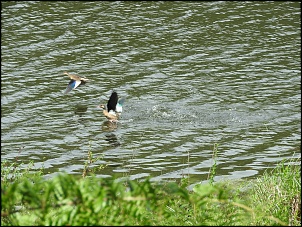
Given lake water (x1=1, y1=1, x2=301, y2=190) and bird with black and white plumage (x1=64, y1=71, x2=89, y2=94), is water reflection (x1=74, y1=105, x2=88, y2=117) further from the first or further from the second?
bird with black and white plumage (x1=64, y1=71, x2=89, y2=94)

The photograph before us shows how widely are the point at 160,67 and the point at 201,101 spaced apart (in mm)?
2654

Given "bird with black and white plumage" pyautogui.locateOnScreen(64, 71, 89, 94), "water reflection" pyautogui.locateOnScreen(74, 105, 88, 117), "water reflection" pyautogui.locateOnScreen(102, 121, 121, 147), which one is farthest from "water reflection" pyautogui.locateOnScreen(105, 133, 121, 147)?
"bird with black and white plumage" pyautogui.locateOnScreen(64, 71, 89, 94)

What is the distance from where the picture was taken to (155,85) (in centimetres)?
1784

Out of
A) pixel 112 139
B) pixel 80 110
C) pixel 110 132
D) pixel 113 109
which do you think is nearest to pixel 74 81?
pixel 80 110

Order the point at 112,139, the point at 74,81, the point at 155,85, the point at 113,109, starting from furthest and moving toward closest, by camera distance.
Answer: the point at 155,85 < the point at 74,81 < the point at 113,109 < the point at 112,139

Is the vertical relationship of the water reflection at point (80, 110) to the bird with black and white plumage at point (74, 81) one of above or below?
below

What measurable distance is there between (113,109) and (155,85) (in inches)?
87.8

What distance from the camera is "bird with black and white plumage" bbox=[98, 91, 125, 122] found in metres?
15.9

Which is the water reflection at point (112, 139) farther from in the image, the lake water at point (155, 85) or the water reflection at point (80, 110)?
the water reflection at point (80, 110)

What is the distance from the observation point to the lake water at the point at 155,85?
541 inches

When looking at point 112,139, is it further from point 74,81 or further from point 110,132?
point 74,81

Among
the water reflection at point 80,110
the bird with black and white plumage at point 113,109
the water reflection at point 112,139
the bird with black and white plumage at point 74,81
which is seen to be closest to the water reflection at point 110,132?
the water reflection at point 112,139

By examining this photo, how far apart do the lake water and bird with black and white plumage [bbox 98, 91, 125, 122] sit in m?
0.27

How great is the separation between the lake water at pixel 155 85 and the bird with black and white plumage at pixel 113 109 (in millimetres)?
272
